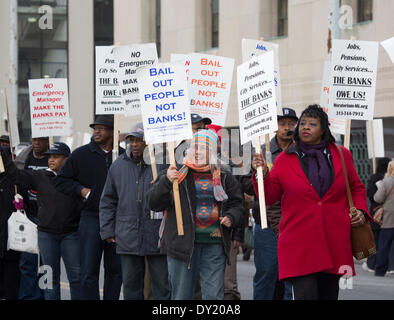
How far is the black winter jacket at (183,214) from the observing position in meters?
8.43

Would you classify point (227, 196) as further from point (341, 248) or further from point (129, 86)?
point (129, 86)

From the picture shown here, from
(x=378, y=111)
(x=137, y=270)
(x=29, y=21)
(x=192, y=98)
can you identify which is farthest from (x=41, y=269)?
(x=29, y=21)

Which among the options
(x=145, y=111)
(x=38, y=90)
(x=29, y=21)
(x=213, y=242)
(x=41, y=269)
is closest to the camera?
(x=213, y=242)

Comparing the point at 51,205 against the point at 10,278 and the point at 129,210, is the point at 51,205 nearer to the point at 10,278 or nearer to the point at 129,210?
the point at 10,278

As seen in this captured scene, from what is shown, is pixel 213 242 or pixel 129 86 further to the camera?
pixel 129 86

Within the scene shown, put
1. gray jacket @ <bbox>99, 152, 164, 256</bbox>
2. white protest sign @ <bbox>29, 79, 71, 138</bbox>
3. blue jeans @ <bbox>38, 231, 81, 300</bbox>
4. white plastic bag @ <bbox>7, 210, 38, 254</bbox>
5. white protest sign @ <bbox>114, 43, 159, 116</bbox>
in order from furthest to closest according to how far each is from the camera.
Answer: white protest sign @ <bbox>29, 79, 71, 138</bbox>
white protest sign @ <bbox>114, 43, 159, 116</bbox>
white plastic bag @ <bbox>7, 210, 38, 254</bbox>
blue jeans @ <bbox>38, 231, 81, 300</bbox>
gray jacket @ <bbox>99, 152, 164, 256</bbox>

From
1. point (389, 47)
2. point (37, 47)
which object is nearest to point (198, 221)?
point (389, 47)

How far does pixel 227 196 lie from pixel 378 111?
43.8 feet

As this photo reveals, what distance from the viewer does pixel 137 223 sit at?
9703mm

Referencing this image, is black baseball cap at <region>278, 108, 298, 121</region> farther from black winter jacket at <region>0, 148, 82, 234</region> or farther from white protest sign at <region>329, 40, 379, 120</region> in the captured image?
black winter jacket at <region>0, 148, 82, 234</region>

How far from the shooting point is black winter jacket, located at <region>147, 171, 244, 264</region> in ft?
27.7

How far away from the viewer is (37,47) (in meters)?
49.4

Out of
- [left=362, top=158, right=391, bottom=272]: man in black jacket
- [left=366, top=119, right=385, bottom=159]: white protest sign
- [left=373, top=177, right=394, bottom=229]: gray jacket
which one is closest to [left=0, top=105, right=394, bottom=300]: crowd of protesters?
[left=373, top=177, right=394, bottom=229]: gray jacket

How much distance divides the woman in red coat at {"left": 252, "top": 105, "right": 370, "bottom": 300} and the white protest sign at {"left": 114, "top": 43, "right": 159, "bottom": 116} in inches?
138
